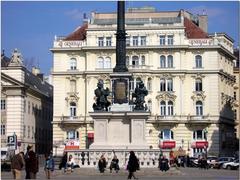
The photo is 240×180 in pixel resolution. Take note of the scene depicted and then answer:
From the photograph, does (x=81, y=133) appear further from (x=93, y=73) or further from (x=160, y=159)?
(x=160, y=159)

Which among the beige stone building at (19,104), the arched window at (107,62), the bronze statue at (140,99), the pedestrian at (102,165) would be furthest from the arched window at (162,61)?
the pedestrian at (102,165)

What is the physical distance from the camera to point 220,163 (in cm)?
6675

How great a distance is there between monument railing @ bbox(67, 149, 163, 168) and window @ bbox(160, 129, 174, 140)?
42.4 m

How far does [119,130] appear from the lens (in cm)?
4784

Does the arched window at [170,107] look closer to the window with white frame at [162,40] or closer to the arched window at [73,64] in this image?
the window with white frame at [162,40]

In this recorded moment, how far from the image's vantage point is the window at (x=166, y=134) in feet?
292

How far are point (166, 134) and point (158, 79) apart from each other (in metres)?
7.26

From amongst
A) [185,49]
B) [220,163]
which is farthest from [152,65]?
[220,163]

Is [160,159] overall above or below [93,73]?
below

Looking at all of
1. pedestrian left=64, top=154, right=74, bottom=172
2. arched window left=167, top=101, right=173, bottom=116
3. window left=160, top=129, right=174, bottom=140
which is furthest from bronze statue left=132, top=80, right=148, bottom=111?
arched window left=167, top=101, right=173, bottom=116

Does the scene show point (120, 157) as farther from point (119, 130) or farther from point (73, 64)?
point (73, 64)

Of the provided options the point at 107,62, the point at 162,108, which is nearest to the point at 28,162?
the point at 162,108

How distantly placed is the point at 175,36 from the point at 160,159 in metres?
47.0

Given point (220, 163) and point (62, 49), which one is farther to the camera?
point (62, 49)
